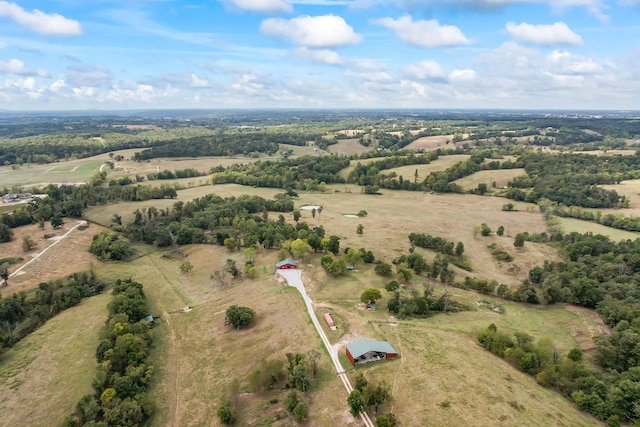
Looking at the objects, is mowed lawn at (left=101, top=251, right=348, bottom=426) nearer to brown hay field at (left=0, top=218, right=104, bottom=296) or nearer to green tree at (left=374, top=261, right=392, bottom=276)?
brown hay field at (left=0, top=218, right=104, bottom=296)

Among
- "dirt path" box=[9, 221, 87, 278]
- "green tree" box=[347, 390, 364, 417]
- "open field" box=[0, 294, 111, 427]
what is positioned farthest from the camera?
A: "dirt path" box=[9, 221, 87, 278]

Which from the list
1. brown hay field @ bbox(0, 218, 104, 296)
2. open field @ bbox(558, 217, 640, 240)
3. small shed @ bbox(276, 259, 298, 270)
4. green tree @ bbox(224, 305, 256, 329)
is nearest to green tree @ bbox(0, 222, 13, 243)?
brown hay field @ bbox(0, 218, 104, 296)

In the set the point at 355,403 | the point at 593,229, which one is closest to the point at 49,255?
the point at 355,403

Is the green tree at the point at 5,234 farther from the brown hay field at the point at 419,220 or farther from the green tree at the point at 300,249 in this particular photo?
the brown hay field at the point at 419,220

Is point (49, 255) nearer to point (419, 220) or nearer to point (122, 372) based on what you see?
point (122, 372)

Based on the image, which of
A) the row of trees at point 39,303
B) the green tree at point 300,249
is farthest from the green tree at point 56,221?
the green tree at point 300,249

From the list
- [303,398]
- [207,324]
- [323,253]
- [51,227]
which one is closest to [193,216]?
[51,227]
